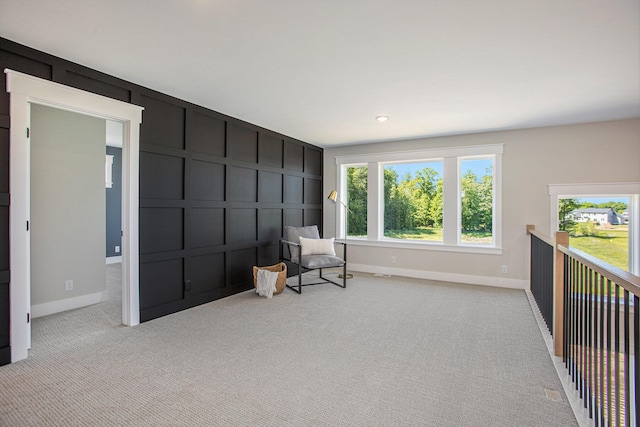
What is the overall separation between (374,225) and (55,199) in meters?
4.48

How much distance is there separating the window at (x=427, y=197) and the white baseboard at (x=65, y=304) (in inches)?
151

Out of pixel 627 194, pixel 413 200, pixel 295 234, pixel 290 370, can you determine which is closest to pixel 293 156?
pixel 295 234

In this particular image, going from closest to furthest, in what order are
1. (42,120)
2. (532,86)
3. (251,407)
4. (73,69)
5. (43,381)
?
(251,407), (43,381), (73,69), (532,86), (42,120)

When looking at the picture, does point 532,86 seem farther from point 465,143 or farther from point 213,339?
point 213,339

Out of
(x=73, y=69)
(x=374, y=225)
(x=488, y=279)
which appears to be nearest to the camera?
(x=73, y=69)

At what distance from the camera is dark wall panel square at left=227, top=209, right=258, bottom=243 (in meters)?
4.28

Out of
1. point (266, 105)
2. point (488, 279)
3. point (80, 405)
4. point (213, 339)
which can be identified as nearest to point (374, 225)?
point (488, 279)

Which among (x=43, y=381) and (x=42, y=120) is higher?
(x=42, y=120)

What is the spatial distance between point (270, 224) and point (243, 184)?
32.4 inches

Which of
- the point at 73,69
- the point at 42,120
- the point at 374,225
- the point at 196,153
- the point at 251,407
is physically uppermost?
the point at 73,69

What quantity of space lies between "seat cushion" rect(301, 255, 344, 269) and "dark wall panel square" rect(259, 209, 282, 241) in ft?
2.30

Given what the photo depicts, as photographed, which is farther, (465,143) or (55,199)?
(465,143)

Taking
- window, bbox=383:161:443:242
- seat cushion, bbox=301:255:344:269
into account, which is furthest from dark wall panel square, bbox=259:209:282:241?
window, bbox=383:161:443:242

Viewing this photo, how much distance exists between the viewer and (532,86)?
122 inches
